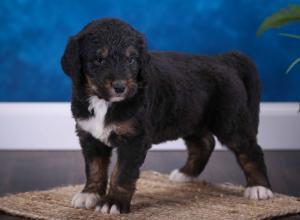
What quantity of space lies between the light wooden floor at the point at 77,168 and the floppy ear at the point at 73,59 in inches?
→ 43.4

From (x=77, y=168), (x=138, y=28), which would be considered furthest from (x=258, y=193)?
(x=138, y=28)

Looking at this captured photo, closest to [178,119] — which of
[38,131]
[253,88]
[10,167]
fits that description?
[253,88]

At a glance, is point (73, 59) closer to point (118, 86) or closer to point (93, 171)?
point (118, 86)

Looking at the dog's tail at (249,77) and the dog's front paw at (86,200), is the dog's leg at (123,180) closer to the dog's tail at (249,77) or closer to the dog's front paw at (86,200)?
the dog's front paw at (86,200)

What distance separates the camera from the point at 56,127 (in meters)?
5.87

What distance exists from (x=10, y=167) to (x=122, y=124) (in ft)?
5.74

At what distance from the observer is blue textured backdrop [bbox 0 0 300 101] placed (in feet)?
19.0

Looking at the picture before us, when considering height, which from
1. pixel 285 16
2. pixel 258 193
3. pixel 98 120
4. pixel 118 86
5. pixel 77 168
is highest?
pixel 285 16

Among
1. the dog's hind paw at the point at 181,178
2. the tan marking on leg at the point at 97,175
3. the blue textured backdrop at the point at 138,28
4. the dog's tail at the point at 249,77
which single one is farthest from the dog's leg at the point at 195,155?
the blue textured backdrop at the point at 138,28

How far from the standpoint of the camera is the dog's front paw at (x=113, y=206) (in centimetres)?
366

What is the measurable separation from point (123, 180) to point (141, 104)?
0.41 meters

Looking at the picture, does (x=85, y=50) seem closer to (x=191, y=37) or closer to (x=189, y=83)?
(x=189, y=83)

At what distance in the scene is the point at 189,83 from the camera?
4.11 meters

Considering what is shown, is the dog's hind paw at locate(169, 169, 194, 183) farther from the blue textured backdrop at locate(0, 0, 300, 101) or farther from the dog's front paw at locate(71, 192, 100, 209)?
the blue textured backdrop at locate(0, 0, 300, 101)
